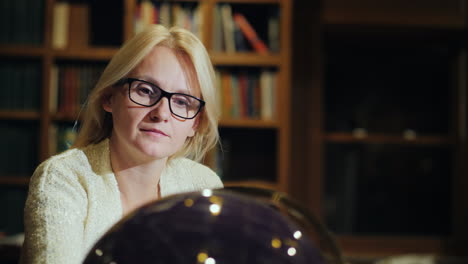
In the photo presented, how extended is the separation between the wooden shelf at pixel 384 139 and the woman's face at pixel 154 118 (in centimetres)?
223

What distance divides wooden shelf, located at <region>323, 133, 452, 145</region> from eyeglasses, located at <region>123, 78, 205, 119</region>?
226 centimetres

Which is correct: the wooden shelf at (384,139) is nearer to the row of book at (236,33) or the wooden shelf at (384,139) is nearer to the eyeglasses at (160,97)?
the row of book at (236,33)

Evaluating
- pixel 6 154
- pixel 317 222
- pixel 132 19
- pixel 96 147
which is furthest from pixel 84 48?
pixel 317 222

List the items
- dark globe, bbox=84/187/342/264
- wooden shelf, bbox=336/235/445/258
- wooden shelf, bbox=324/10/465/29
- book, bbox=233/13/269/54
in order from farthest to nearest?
wooden shelf, bbox=336/235/445/258
wooden shelf, bbox=324/10/465/29
book, bbox=233/13/269/54
dark globe, bbox=84/187/342/264

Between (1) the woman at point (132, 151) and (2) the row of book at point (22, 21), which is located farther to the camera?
(2) the row of book at point (22, 21)

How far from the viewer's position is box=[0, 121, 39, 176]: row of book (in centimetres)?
232

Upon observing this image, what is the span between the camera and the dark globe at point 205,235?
0.27m

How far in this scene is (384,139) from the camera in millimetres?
2609

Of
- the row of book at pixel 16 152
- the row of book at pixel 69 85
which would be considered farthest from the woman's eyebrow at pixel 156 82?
the row of book at pixel 16 152

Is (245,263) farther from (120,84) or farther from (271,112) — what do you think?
(271,112)

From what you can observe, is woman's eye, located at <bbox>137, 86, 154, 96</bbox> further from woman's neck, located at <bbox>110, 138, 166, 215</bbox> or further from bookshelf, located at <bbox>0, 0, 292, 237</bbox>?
bookshelf, located at <bbox>0, 0, 292, 237</bbox>

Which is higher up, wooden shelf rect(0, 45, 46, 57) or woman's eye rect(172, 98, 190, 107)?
wooden shelf rect(0, 45, 46, 57)

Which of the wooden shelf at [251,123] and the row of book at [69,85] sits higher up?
the row of book at [69,85]

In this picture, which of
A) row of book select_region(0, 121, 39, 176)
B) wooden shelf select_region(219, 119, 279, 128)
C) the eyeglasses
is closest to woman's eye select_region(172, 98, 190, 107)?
the eyeglasses
